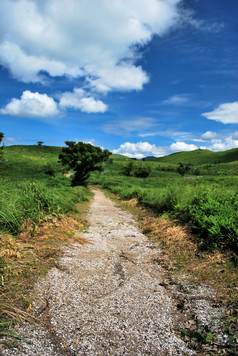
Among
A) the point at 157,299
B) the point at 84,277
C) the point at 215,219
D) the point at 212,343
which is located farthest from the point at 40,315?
the point at 215,219

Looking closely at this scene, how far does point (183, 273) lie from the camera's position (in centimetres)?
509

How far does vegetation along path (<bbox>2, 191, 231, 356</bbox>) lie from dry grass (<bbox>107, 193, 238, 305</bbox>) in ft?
1.31

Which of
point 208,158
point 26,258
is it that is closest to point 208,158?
point 208,158

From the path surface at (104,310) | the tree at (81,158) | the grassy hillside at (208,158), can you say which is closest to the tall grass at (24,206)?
the path surface at (104,310)

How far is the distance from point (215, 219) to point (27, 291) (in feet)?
18.4

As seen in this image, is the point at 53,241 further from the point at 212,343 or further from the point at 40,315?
the point at 212,343

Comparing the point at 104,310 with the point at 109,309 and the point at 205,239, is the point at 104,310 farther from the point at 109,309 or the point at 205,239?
the point at 205,239

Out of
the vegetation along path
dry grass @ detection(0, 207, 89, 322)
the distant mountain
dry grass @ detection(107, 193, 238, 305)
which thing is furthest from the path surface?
the distant mountain

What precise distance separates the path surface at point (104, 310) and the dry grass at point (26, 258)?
0.26 meters

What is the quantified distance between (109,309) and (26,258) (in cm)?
251

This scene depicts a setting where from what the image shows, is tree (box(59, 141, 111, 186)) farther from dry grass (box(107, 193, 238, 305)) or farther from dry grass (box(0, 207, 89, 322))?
dry grass (box(107, 193, 238, 305))

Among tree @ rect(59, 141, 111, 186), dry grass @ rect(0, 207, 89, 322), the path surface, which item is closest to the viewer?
the path surface

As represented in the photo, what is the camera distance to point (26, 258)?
4.89 meters

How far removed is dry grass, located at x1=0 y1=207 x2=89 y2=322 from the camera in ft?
11.1
